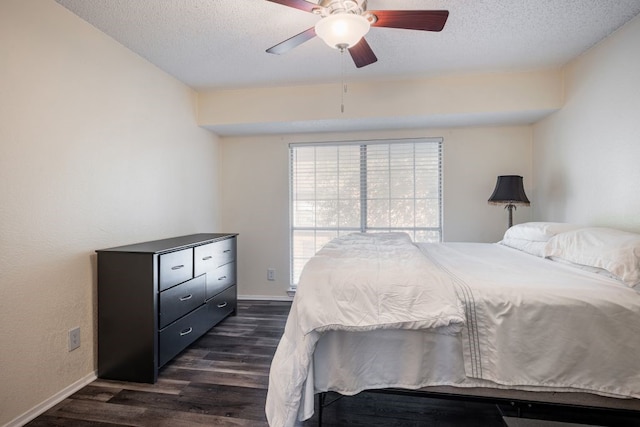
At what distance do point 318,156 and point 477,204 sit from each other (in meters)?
1.98

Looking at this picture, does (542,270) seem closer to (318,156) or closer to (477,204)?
(477,204)

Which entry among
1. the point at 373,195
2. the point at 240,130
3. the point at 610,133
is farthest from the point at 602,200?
the point at 240,130

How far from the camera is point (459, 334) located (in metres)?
1.31

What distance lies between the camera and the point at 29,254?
5.41 feet

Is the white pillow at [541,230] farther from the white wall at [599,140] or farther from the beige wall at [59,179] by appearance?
the beige wall at [59,179]

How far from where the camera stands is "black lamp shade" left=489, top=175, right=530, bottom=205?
9.34 ft

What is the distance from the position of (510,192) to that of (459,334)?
213cm

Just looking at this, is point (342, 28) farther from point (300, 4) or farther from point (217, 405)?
point (217, 405)

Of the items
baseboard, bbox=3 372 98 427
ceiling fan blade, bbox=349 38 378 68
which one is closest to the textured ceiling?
ceiling fan blade, bbox=349 38 378 68

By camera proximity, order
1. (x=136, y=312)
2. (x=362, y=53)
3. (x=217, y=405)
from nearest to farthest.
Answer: (x=217, y=405) < (x=362, y=53) < (x=136, y=312)

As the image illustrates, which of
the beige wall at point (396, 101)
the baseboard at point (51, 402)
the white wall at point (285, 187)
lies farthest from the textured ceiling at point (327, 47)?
the baseboard at point (51, 402)

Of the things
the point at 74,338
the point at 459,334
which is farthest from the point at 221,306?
the point at 459,334

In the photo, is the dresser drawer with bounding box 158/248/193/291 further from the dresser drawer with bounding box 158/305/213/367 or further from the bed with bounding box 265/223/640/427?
the bed with bounding box 265/223/640/427

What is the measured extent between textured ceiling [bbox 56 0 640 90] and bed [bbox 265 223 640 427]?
155 centimetres
